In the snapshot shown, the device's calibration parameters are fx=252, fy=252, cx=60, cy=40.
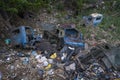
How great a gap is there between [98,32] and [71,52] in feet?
5.50

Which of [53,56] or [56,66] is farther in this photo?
[53,56]

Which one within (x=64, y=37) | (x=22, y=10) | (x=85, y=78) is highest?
(x=22, y=10)

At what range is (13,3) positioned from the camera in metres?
6.66

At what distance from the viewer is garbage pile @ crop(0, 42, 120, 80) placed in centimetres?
563

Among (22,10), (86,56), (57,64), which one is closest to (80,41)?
(86,56)

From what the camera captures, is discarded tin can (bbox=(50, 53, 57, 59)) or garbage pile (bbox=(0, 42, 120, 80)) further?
discarded tin can (bbox=(50, 53, 57, 59))

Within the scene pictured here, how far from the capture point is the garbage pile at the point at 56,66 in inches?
222

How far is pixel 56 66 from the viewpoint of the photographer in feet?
19.3

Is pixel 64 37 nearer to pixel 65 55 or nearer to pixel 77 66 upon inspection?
pixel 65 55

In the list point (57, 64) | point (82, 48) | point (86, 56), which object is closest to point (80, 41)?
point (82, 48)

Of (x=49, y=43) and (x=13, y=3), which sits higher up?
(x=13, y=3)

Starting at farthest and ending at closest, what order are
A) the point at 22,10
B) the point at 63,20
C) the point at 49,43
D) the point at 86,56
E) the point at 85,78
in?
the point at 63,20
the point at 22,10
the point at 49,43
the point at 86,56
the point at 85,78

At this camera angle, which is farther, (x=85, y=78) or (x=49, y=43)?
(x=49, y=43)

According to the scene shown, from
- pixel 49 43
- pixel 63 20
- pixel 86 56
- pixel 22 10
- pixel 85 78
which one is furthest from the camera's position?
pixel 63 20
